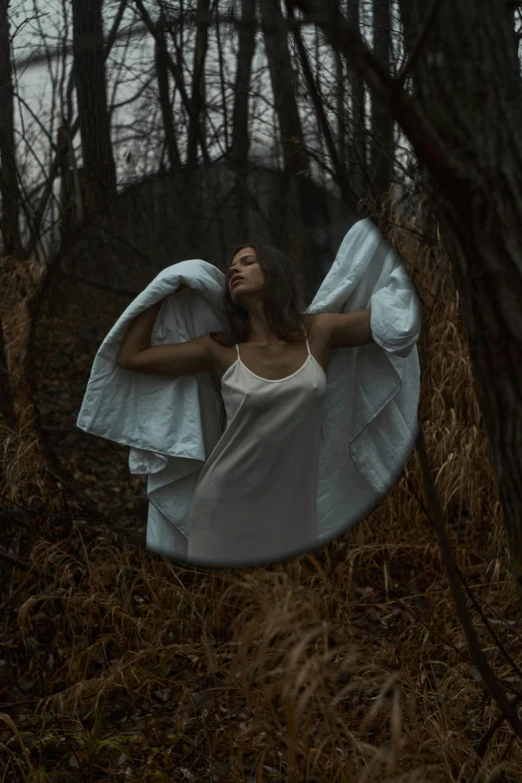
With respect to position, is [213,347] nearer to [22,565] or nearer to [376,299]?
[376,299]

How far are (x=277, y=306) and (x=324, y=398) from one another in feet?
0.87

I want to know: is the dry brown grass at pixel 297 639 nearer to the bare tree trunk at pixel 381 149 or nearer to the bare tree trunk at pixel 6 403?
the bare tree trunk at pixel 381 149

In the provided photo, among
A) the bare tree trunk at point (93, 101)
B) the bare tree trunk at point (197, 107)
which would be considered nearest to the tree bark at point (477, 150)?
the bare tree trunk at point (197, 107)

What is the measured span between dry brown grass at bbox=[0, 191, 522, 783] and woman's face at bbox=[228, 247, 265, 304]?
722 millimetres

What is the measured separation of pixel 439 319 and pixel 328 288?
2.08m

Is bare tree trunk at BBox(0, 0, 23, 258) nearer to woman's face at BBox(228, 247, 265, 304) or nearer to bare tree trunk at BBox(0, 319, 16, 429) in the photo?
bare tree trunk at BBox(0, 319, 16, 429)

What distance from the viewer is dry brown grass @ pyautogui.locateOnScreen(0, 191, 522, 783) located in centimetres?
231

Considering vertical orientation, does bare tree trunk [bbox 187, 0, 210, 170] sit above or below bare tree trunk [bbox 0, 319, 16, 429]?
above

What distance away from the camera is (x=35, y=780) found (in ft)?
7.78

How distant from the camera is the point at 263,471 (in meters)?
1.97

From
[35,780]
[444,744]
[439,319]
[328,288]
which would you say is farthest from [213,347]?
[439,319]

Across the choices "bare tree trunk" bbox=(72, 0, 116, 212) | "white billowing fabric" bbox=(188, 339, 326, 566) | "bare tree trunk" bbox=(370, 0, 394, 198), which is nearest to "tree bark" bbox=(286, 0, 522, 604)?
"white billowing fabric" bbox=(188, 339, 326, 566)

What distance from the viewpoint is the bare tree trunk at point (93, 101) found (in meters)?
2.22

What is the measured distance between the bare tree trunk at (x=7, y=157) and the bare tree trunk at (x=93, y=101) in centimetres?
35
